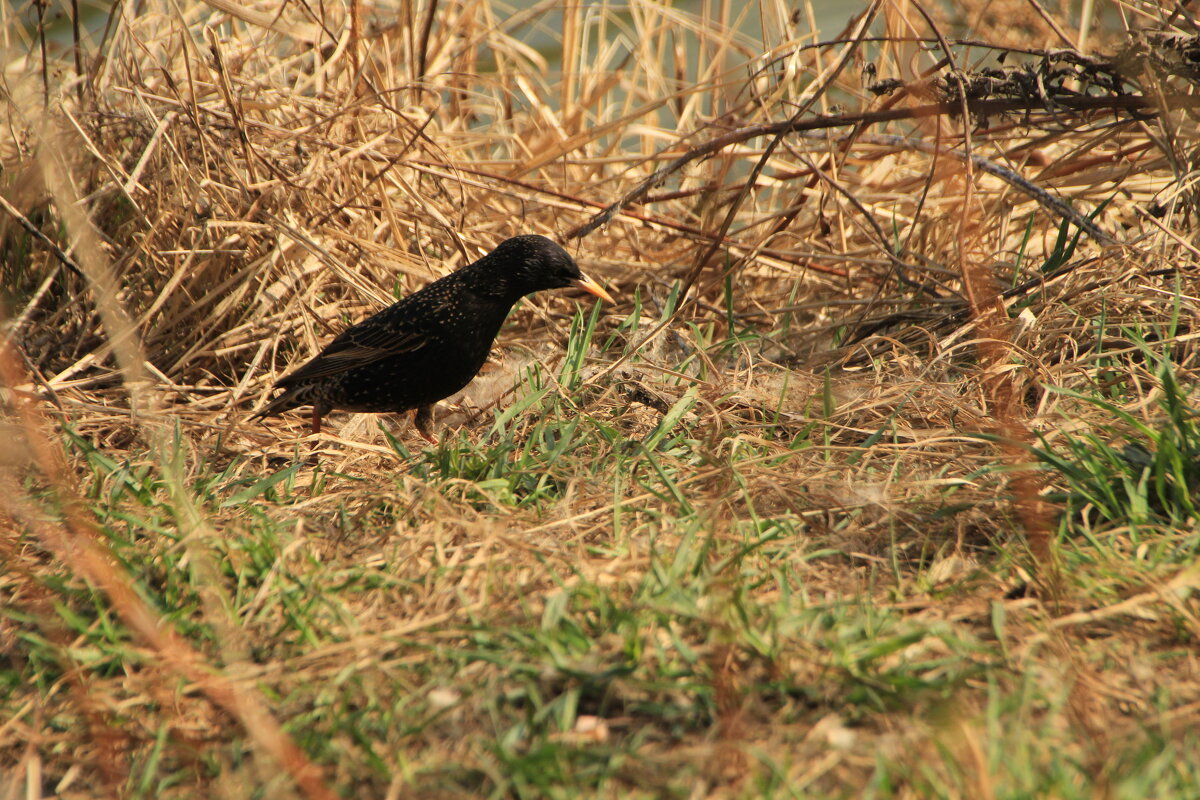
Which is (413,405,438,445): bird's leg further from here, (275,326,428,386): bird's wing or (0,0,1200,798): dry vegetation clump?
(275,326,428,386): bird's wing

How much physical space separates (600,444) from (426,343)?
0.99 metres

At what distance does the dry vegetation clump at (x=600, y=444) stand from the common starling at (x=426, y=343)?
22 centimetres

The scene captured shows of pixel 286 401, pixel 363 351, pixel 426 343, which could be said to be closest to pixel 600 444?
pixel 426 343

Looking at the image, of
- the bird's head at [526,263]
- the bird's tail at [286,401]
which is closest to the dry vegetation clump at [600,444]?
the bird's tail at [286,401]

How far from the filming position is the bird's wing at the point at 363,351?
4.17m

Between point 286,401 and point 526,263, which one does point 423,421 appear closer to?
point 286,401

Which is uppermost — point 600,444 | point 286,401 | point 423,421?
point 600,444

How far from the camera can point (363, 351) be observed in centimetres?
418

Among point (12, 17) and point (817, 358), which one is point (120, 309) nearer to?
point (12, 17)

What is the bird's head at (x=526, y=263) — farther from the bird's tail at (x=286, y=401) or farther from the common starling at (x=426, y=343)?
the bird's tail at (x=286, y=401)

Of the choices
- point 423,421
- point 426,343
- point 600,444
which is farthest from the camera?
point 423,421

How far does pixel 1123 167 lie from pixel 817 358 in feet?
5.76

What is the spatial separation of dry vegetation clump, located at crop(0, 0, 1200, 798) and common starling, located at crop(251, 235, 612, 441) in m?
0.22

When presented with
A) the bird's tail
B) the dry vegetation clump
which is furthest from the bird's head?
the bird's tail
